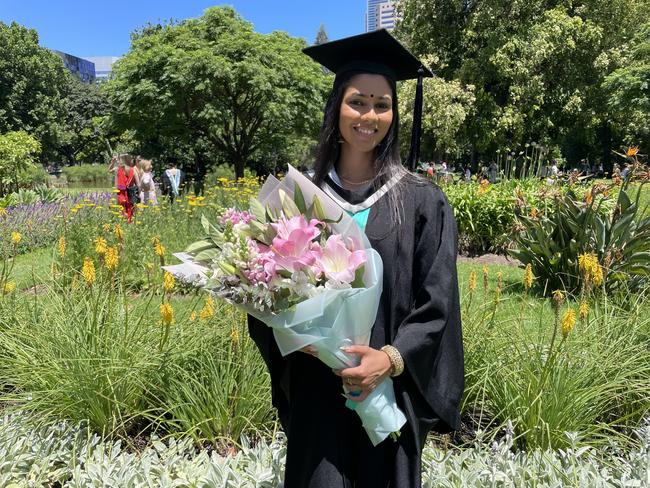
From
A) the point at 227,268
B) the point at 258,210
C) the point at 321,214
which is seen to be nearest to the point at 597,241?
the point at 321,214

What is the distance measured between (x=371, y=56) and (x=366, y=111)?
22cm

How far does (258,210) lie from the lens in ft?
4.56

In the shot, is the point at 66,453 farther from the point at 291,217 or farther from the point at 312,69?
the point at 312,69

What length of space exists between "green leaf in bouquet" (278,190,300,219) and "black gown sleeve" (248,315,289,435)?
0.41 metres

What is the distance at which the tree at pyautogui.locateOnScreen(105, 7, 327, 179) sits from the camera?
1556 centimetres

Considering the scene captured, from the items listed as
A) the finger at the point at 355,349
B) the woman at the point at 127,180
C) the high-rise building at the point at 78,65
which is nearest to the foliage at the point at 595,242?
the finger at the point at 355,349

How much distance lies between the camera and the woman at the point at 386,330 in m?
1.49

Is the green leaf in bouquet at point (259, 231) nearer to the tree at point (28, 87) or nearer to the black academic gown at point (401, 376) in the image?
the black academic gown at point (401, 376)

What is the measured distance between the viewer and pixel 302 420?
1586 mm

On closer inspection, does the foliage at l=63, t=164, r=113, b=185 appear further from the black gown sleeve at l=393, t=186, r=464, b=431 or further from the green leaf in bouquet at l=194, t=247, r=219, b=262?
the black gown sleeve at l=393, t=186, r=464, b=431

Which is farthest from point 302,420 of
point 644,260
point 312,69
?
point 312,69

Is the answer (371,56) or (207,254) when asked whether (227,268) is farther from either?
(371,56)

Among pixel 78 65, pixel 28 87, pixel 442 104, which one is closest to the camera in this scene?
pixel 442 104

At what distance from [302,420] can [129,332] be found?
1.76 metres
